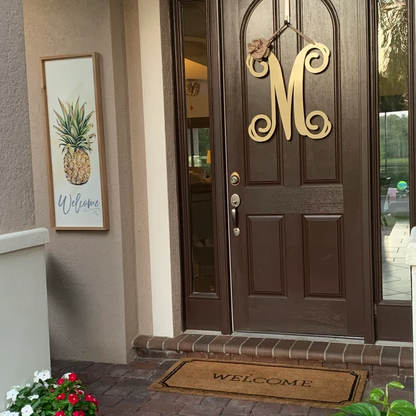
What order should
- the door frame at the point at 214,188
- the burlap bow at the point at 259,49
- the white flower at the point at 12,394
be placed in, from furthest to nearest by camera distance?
the door frame at the point at 214,188 < the burlap bow at the point at 259,49 < the white flower at the point at 12,394

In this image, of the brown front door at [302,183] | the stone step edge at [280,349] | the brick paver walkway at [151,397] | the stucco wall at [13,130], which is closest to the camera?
the stucco wall at [13,130]

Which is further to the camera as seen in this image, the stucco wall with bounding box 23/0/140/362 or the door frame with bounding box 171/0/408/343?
the stucco wall with bounding box 23/0/140/362

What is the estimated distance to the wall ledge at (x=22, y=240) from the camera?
8.63 feet

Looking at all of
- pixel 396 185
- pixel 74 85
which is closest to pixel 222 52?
pixel 74 85

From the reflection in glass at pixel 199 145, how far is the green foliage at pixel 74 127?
2.35 feet

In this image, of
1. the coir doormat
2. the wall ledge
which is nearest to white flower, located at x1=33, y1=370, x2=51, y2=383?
the wall ledge

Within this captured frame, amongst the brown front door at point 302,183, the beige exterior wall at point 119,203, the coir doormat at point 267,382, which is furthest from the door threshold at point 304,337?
the beige exterior wall at point 119,203

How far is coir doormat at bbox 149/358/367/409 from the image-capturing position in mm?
3418

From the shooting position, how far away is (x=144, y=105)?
168 inches

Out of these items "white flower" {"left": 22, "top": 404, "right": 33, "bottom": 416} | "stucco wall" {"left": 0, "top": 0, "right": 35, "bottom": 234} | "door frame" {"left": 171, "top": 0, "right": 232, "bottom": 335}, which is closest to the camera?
"white flower" {"left": 22, "top": 404, "right": 33, "bottom": 416}

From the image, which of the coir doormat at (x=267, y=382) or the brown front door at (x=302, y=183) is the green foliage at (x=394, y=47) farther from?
the coir doormat at (x=267, y=382)

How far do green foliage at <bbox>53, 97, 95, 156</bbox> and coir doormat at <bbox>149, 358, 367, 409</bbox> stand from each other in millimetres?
1644

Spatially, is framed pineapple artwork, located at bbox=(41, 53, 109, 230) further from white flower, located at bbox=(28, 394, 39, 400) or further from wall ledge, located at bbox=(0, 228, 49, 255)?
white flower, located at bbox=(28, 394, 39, 400)

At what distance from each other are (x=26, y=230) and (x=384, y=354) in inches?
90.1
